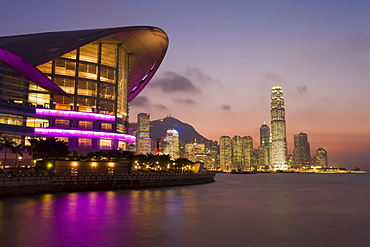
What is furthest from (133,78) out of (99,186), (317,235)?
(317,235)

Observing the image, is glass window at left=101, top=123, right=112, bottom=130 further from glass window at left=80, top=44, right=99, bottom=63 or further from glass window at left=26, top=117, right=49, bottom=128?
glass window at left=80, top=44, right=99, bottom=63

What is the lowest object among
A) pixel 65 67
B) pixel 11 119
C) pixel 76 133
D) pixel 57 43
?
pixel 76 133

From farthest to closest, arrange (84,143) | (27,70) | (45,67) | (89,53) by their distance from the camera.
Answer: (89,53) → (45,67) → (84,143) → (27,70)

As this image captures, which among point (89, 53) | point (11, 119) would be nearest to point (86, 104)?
point (89, 53)

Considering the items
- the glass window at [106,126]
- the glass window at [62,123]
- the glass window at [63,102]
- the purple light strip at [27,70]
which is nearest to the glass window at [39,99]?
the purple light strip at [27,70]

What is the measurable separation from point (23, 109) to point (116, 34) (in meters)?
35.4

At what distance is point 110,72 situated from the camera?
112562 mm

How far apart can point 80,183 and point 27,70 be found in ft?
140

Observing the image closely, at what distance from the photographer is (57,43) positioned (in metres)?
99.2

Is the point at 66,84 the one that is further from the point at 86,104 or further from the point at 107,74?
the point at 107,74

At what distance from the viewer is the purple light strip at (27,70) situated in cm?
→ 9202

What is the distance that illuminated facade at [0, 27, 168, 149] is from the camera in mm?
93000

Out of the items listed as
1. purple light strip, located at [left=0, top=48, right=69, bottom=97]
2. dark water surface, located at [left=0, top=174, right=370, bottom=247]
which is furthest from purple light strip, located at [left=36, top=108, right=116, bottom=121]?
dark water surface, located at [left=0, top=174, right=370, bottom=247]

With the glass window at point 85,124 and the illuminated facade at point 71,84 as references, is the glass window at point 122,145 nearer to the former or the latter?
the illuminated facade at point 71,84
